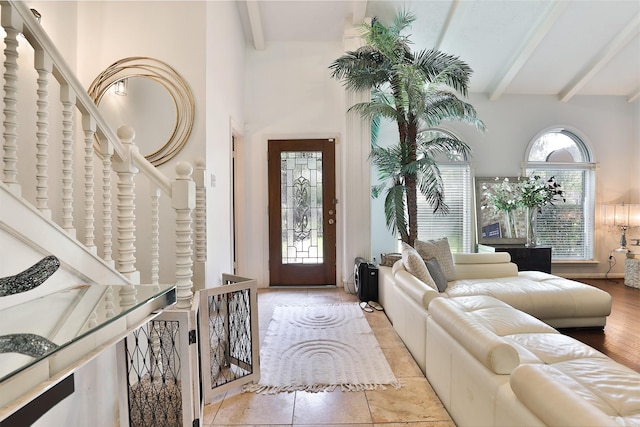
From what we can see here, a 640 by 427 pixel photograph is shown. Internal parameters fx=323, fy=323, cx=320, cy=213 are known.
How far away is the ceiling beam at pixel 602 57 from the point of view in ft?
13.3

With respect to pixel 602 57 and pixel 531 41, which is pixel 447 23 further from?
pixel 602 57

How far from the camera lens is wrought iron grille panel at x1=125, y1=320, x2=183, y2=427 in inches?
64.9

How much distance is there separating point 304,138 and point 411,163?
173cm

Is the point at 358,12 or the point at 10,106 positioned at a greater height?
the point at 358,12

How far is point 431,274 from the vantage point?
10.1 ft

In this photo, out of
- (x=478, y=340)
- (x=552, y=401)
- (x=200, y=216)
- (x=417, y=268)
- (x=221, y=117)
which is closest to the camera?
(x=552, y=401)

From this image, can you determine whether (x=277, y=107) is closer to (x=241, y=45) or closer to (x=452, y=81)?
(x=241, y=45)

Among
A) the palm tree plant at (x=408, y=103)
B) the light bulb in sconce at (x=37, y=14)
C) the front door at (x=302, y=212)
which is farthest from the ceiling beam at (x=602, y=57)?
the light bulb in sconce at (x=37, y=14)

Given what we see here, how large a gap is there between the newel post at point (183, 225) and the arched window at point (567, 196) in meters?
5.31

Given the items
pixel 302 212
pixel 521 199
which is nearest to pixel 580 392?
pixel 302 212

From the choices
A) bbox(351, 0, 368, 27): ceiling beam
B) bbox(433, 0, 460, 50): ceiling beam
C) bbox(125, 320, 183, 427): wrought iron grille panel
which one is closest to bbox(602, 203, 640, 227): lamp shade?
bbox(433, 0, 460, 50): ceiling beam

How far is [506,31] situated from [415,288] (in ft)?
12.4

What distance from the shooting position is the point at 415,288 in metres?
2.48

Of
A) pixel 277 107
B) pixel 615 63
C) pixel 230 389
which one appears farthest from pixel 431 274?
pixel 615 63
